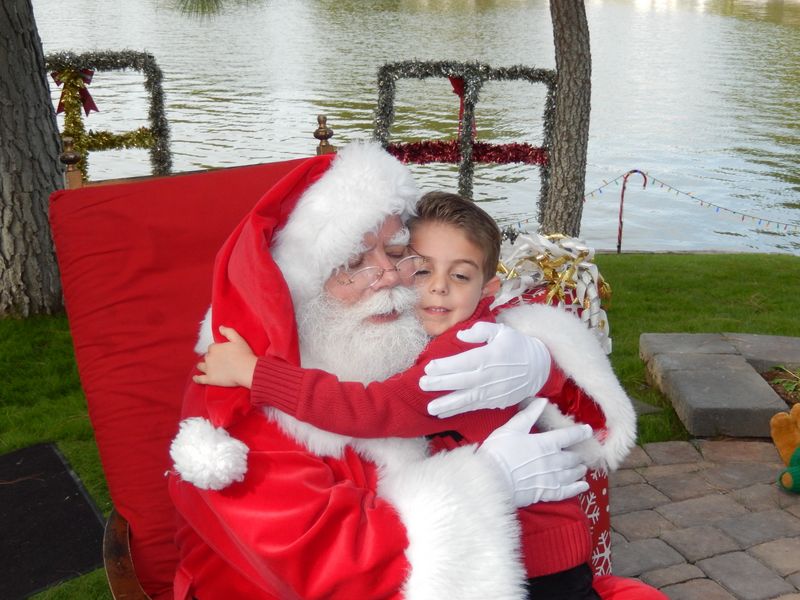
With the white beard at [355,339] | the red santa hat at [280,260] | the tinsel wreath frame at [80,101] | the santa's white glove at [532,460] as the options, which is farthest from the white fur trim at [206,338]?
the tinsel wreath frame at [80,101]

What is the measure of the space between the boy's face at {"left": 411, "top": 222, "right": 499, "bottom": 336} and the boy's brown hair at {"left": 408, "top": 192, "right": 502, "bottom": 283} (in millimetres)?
16

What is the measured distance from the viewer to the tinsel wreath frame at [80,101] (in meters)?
6.30

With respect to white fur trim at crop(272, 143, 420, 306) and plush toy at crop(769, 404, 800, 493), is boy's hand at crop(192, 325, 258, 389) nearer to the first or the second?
white fur trim at crop(272, 143, 420, 306)

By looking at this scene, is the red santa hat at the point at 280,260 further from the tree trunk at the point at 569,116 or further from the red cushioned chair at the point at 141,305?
the tree trunk at the point at 569,116

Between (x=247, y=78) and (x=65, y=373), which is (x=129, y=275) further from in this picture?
(x=247, y=78)

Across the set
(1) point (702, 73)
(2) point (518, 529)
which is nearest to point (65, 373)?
(2) point (518, 529)

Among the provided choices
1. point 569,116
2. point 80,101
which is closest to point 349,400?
point 569,116

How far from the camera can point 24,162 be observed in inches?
185

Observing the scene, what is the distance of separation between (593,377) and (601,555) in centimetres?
64

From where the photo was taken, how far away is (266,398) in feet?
5.75

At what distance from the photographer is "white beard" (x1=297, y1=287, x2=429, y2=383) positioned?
1.91m

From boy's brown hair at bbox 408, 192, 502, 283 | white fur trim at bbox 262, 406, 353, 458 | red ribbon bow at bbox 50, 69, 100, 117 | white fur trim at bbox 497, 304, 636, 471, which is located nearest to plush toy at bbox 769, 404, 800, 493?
white fur trim at bbox 497, 304, 636, 471

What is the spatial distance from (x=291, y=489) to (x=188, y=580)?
1.52 ft

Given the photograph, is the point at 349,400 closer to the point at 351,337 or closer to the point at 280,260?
the point at 351,337
